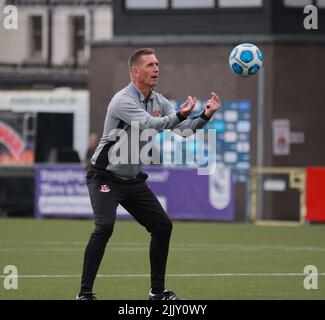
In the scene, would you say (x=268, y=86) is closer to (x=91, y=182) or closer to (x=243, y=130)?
(x=243, y=130)

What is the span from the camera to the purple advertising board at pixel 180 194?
28453 millimetres

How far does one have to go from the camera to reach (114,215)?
12.8 meters

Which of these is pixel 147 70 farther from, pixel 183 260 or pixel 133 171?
pixel 183 260

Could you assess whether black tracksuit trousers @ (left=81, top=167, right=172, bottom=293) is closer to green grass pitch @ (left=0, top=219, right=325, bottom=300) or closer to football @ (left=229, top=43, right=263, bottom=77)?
green grass pitch @ (left=0, top=219, right=325, bottom=300)

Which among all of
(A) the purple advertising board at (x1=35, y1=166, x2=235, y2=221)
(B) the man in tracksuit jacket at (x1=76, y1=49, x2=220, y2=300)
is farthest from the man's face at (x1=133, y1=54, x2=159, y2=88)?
(A) the purple advertising board at (x1=35, y1=166, x2=235, y2=221)

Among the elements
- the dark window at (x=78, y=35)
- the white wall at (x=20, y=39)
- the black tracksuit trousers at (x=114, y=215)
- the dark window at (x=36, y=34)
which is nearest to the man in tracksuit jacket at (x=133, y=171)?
the black tracksuit trousers at (x=114, y=215)

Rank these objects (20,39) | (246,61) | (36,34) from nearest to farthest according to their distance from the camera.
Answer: (246,61), (20,39), (36,34)

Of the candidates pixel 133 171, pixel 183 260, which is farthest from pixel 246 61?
pixel 183 260

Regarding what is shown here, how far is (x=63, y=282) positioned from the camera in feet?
48.9

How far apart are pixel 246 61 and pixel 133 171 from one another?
5.99 feet

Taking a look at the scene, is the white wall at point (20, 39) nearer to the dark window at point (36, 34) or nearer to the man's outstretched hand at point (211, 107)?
the dark window at point (36, 34)

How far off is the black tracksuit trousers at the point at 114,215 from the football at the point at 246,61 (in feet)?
5.28

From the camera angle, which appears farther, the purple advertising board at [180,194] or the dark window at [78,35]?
the dark window at [78,35]

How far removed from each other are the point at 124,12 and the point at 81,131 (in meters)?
4.07
